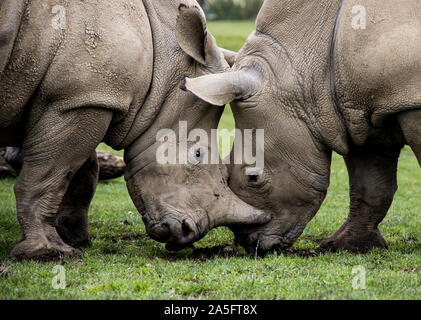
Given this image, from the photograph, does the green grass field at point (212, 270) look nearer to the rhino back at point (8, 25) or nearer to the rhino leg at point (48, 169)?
the rhino leg at point (48, 169)

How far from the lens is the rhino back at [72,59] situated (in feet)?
19.2

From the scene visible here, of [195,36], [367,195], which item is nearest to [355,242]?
[367,195]

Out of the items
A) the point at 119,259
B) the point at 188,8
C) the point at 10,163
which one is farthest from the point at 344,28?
the point at 10,163

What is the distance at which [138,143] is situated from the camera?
6684 millimetres

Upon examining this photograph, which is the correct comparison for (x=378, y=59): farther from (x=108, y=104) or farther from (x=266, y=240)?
(x=108, y=104)

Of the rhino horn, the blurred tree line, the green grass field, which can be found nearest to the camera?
the green grass field

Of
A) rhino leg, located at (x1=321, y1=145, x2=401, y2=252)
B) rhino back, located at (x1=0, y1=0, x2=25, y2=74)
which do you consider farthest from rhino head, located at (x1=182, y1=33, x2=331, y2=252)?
rhino back, located at (x1=0, y1=0, x2=25, y2=74)

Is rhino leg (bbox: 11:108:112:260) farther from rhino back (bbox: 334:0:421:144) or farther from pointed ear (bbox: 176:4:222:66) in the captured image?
rhino back (bbox: 334:0:421:144)

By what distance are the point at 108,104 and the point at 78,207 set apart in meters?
1.68

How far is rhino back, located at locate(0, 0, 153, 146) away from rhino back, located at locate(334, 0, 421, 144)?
1870 mm

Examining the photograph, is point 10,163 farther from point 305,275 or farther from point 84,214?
point 305,275

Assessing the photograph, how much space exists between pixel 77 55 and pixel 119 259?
6.13 feet

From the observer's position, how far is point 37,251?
6.05m

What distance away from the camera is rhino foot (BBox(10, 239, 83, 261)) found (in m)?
6.03
